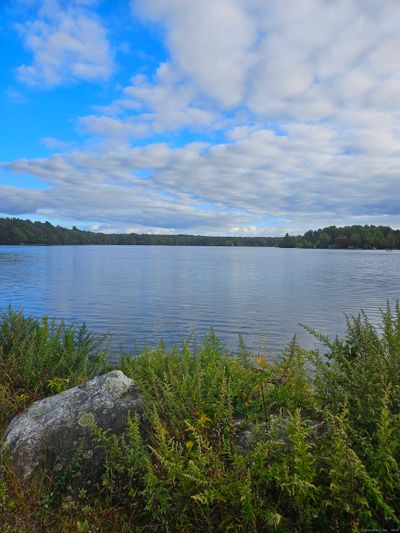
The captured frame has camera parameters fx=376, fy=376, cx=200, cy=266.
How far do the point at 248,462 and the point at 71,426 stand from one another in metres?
2.20

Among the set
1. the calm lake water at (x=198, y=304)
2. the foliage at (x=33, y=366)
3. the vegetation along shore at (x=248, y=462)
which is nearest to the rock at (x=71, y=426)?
the vegetation along shore at (x=248, y=462)

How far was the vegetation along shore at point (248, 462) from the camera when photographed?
2945 millimetres

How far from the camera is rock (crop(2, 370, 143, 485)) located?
4062 millimetres

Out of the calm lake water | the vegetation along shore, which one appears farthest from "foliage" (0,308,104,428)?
the calm lake water

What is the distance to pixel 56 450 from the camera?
4184 millimetres

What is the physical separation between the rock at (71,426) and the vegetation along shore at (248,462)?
0.28 ft

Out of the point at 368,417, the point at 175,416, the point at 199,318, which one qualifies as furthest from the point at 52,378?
the point at 199,318

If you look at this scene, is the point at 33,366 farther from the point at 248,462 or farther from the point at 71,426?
the point at 248,462

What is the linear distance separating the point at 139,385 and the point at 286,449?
219cm

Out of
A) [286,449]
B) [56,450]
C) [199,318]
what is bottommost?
[199,318]

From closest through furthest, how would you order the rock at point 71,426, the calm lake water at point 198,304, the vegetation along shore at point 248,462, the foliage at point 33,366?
the vegetation along shore at point 248,462 < the rock at point 71,426 < the foliage at point 33,366 < the calm lake water at point 198,304

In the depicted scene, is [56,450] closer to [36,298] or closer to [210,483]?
[210,483]

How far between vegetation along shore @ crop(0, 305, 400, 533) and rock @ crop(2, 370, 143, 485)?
0.09 metres

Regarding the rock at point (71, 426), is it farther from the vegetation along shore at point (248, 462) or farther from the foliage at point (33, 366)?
the foliage at point (33, 366)
